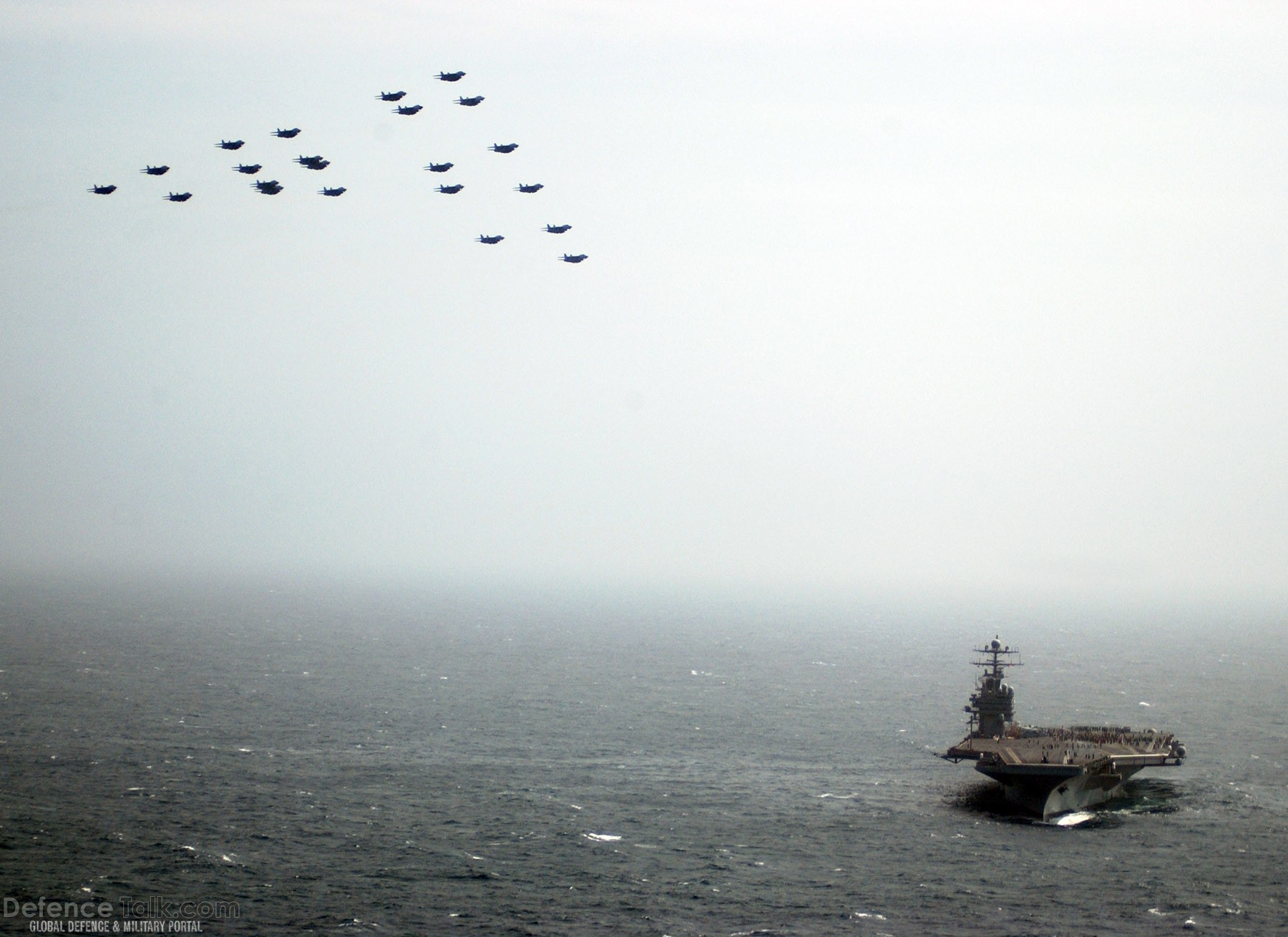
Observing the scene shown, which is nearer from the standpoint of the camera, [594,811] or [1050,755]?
[594,811]

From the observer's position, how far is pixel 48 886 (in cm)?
5078

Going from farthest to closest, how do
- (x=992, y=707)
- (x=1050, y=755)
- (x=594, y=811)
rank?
(x=992, y=707) → (x=1050, y=755) → (x=594, y=811)

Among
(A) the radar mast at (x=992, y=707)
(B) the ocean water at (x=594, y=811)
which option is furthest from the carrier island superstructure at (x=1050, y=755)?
(B) the ocean water at (x=594, y=811)

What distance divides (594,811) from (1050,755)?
29016 millimetres

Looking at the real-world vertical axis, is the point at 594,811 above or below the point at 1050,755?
below

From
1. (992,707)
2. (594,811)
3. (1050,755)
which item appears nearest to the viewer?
(594,811)

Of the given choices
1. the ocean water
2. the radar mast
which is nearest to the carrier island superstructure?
the radar mast

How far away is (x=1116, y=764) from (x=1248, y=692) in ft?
237

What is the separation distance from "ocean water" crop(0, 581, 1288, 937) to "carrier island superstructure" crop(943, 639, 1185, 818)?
6.36 ft

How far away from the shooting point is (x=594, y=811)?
68.5m

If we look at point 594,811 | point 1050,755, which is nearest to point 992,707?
point 1050,755

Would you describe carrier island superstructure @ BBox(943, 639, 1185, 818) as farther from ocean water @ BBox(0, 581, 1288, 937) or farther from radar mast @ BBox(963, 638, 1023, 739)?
ocean water @ BBox(0, 581, 1288, 937)

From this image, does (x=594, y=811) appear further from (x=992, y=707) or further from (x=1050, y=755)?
(x=992, y=707)

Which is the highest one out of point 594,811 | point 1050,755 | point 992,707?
point 992,707
